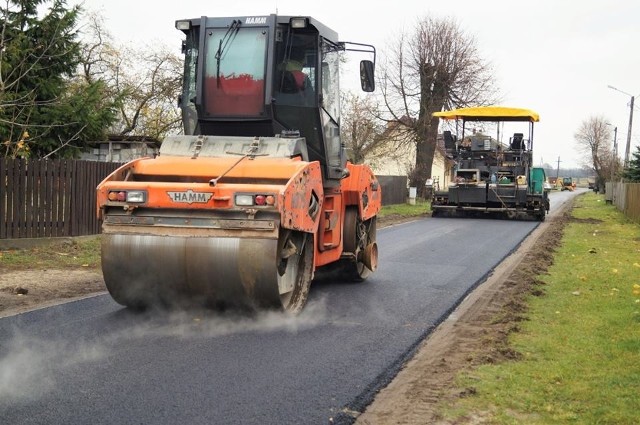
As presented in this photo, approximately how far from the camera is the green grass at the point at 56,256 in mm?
11080

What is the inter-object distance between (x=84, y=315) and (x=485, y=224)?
16.8 metres

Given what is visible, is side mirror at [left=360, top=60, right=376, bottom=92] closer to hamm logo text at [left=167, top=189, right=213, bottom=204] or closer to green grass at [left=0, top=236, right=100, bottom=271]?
hamm logo text at [left=167, top=189, right=213, bottom=204]

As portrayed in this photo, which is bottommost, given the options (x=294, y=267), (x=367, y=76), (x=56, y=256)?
(x=56, y=256)

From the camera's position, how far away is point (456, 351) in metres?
6.38

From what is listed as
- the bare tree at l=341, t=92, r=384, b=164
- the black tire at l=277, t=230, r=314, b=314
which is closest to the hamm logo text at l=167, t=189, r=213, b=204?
Answer: the black tire at l=277, t=230, r=314, b=314

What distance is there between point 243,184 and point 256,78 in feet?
5.75

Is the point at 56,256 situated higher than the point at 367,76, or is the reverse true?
the point at 367,76

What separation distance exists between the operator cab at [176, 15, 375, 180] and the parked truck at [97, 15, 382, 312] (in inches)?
0.5

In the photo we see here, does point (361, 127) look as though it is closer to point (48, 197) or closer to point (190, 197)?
point (48, 197)

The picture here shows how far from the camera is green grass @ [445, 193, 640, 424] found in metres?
4.70

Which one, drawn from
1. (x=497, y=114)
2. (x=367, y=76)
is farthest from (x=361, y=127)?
(x=367, y=76)

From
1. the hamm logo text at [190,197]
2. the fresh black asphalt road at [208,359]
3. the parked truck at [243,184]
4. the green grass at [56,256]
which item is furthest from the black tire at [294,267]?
the green grass at [56,256]

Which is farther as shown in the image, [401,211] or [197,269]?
[401,211]

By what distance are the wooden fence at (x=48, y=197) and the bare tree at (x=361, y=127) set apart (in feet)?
68.7
